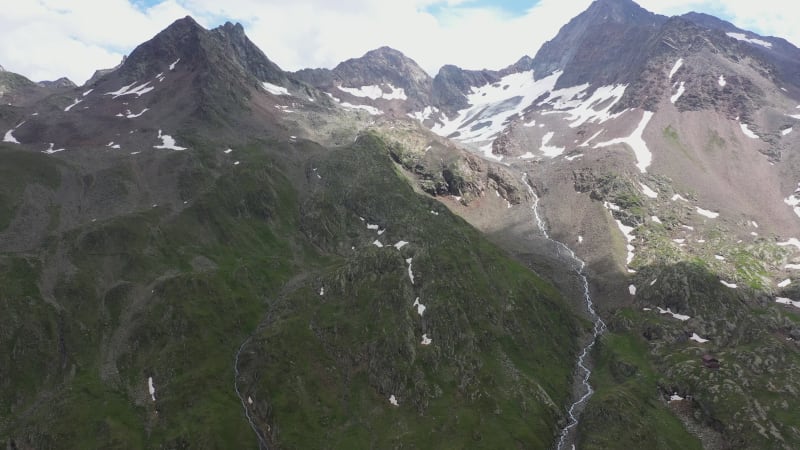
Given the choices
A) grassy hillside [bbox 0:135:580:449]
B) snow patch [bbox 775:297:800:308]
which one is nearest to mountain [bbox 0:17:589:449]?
grassy hillside [bbox 0:135:580:449]

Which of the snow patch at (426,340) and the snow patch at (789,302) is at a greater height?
the snow patch at (789,302)

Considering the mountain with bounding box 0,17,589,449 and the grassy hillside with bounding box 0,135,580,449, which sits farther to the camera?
the mountain with bounding box 0,17,589,449

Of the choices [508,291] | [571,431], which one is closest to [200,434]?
[571,431]

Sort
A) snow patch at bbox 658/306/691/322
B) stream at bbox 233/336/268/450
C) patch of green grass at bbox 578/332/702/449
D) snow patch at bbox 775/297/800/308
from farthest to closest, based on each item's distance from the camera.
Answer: snow patch at bbox 775/297/800/308 < snow patch at bbox 658/306/691/322 < stream at bbox 233/336/268/450 < patch of green grass at bbox 578/332/702/449

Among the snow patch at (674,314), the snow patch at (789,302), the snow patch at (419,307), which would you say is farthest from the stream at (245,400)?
the snow patch at (789,302)

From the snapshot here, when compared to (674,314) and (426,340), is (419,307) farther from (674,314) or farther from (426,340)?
(674,314)

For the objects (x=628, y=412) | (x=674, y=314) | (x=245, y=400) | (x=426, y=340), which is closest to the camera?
(x=628, y=412)

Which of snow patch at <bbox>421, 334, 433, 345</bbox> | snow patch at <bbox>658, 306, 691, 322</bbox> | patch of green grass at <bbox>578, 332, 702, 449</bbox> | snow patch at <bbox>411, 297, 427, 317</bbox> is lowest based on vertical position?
patch of green grass at <bbox>578, 332, 702, 449</bbox>

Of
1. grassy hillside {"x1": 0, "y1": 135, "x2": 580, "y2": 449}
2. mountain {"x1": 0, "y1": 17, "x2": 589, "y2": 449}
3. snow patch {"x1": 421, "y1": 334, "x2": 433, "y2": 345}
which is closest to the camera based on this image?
grassy hillside {"x1": 0, "y1": 135, "x2": 580, "y2": 449}

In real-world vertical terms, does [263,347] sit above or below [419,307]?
below

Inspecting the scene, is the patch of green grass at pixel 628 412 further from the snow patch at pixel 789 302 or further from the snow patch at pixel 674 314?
the snow patch at pixel 789 302

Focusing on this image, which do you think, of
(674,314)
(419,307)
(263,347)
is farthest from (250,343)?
(674,314)

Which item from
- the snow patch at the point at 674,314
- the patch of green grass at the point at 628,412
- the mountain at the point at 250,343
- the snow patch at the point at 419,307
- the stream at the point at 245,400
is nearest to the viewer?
the patch of green grass at the point at 628,412

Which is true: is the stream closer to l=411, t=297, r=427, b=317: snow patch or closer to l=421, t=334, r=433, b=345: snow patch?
l=421, t=334, r=433, b=345: snow patch
